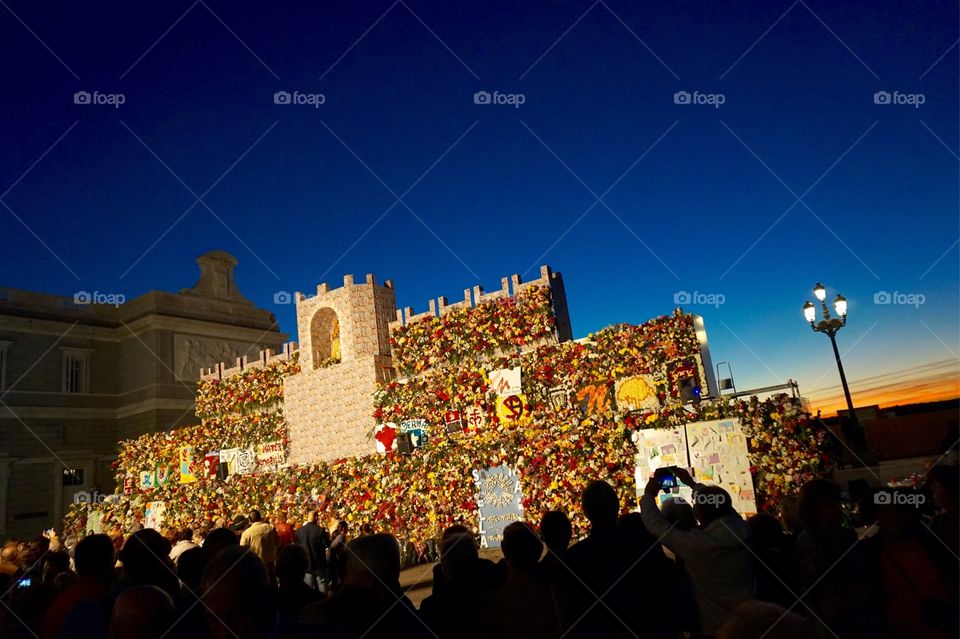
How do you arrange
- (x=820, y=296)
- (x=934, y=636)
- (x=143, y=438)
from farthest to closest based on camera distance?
(x=143, y=438) < (x=820, y=296) < (x=934, y=636)

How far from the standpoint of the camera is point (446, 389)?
1523 cm

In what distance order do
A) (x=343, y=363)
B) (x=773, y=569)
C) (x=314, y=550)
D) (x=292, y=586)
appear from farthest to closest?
1. (x=343, y=363)
2. (x=314, y=550)
3. (x=773, y=569)
4. (x=292, y=586)

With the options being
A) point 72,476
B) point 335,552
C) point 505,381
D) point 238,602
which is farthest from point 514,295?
point 72,476

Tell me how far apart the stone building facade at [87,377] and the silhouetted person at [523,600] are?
89.8ft

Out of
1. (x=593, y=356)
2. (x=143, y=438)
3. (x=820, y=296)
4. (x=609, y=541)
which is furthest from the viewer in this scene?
(x=143, y=438)

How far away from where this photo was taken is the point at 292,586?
13.3 ft

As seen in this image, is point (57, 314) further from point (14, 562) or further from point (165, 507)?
point (14, 562)

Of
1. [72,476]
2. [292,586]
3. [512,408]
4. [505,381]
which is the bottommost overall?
[292,586]

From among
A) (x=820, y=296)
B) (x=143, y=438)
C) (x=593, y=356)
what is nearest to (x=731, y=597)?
(x=593, y=356)

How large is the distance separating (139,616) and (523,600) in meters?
1.99

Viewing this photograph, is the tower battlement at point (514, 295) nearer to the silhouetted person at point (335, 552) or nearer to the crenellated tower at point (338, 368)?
the crenellated tower at point (338, 368)

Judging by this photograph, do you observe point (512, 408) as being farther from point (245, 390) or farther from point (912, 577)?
point (912, 577)

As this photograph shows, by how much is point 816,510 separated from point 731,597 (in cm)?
81

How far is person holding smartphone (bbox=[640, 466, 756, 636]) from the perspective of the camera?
3887 mm
